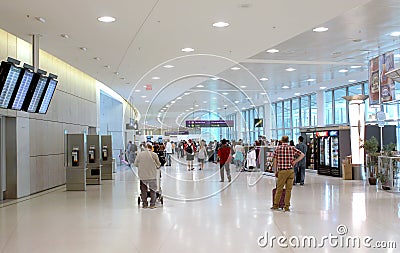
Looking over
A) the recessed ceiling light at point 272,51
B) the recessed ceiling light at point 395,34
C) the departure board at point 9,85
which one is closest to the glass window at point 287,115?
the recessed ceiling light at point 272,51

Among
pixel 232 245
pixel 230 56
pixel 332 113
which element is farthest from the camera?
pixel 332 113

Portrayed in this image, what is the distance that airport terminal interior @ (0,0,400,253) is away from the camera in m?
7.77

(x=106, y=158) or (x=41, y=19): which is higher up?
(x=41, y=19)

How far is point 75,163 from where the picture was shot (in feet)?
51.0

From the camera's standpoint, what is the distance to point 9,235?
25.5 ft

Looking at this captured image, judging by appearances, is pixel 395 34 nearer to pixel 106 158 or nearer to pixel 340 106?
pixel 340 106

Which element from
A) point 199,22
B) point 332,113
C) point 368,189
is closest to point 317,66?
point 368,189

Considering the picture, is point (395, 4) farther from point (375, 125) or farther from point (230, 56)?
point (375, 125)

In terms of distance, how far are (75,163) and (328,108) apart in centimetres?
1366

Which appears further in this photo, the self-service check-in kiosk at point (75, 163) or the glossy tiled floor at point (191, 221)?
the self-service check-in kiosk at point (75, 163)

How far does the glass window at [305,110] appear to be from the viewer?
26700mm

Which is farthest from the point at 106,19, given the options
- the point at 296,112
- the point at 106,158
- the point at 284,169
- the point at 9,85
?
the point at 296,112

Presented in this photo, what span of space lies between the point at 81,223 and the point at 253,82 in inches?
560

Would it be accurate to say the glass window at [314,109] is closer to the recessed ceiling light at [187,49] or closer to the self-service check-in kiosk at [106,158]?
the self-service check-in kiosk at [106,158]
